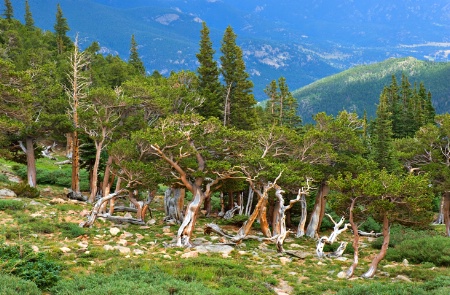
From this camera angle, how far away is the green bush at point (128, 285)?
12.2 metres

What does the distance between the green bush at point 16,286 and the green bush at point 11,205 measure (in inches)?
503

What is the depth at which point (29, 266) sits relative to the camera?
43.5 ft

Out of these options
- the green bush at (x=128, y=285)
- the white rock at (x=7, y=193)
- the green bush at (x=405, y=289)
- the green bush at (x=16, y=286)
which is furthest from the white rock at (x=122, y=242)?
the white rock at (x=7, y=193)

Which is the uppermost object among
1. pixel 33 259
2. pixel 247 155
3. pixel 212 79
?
pixel 212 79

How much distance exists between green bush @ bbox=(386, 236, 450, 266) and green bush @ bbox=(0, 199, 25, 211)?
20.5 metres

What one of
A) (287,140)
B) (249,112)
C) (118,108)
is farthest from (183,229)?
(249,112)

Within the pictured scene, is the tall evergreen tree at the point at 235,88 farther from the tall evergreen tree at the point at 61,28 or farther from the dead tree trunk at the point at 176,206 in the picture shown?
the tall evergreen tree at the point at 61,28

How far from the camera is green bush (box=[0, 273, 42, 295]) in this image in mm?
10938

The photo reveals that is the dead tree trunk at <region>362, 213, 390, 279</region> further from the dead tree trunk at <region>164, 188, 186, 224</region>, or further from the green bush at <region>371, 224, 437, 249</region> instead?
the dead tree trunk at <region>164, 188, 186, 224</region>

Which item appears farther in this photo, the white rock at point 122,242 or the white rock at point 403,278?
the white rock at point 122,242

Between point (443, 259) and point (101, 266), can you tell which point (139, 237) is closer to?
point (101, 266)

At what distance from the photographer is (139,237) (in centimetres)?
2255

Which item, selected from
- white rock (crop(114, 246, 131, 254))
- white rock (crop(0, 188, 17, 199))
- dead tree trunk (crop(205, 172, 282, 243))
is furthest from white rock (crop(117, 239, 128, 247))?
white rock (crop(0, 188, 17, 199))

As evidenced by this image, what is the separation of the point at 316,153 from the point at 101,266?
578 inches
